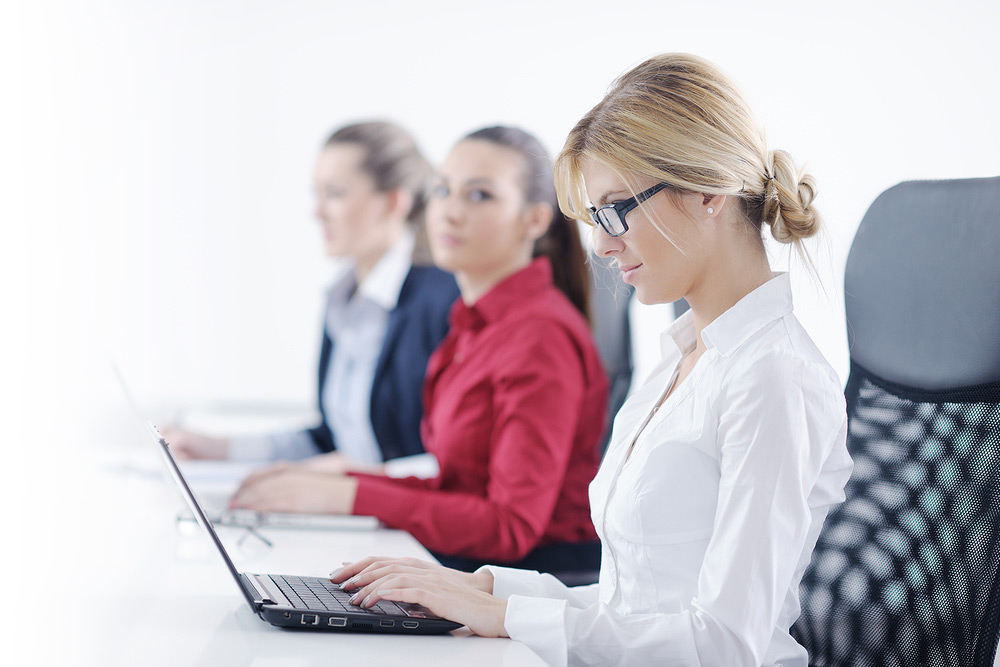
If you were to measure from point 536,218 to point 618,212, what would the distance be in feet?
2.89

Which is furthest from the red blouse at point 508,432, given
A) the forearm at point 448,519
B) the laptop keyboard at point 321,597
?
the laptop keyboard at point 321,597

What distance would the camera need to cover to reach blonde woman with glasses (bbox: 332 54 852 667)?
88cm

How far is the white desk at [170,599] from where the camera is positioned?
0.87 meters

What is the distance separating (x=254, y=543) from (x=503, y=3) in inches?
106

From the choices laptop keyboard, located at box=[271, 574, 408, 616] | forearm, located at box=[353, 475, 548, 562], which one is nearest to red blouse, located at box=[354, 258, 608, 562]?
forearm, located at box=[353, 475, 548, 562]

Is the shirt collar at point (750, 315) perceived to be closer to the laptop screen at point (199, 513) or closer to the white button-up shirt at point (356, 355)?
the laptop screen at point (199, 513)

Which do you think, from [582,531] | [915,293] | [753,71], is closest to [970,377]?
[915,293]

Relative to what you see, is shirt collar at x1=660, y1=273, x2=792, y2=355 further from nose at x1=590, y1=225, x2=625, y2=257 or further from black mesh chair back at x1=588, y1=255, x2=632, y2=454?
black mesh chair back at x1=588, y1=255, x2=632, y2=454

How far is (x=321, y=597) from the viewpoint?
974mm

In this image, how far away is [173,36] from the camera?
3.54 metres

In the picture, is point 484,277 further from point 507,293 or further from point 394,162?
point 394,162

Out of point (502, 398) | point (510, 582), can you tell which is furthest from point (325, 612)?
point (502, 398)

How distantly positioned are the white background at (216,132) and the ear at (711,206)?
1539mm

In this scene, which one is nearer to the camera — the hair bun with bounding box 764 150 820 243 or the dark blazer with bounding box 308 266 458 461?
the hair bun with bounding box 764 150 820 243
